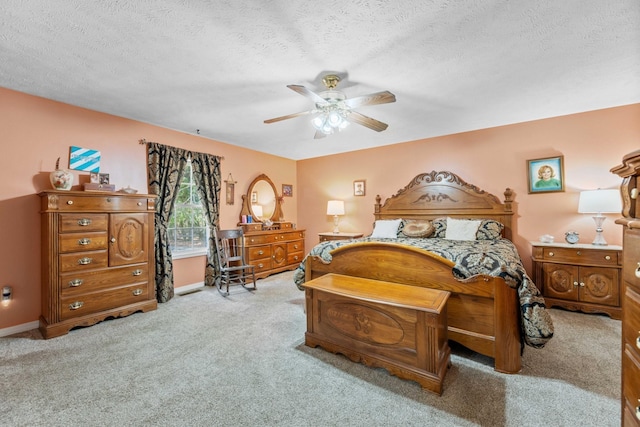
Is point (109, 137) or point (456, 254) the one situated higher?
point (109, 137)

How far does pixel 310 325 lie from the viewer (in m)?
2.37

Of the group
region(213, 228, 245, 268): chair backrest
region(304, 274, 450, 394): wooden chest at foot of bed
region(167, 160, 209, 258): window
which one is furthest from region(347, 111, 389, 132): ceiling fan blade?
region(167, 160, 209, 258): window

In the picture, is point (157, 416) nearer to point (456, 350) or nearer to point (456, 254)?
point (456, 350)

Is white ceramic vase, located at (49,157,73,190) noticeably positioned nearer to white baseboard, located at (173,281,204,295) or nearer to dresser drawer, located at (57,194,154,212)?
dresser drawer, located at (57,194,154,212)

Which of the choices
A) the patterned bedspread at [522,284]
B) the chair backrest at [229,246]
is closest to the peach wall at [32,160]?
the chair backrest at [229,246]

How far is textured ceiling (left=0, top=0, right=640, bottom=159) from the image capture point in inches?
66.5

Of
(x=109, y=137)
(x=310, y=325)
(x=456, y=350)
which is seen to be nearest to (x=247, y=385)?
(x=310, y=325)

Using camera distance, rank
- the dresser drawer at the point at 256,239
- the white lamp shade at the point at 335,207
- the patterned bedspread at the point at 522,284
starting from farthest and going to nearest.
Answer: the white lamp shade at the point at 335,207 < the dresser drawer at the point at 256,239 < the patterned bedspread at the point at 522,284

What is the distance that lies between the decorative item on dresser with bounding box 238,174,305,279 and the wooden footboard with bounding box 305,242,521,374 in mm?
2451

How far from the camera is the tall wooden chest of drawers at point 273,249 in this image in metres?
4.64

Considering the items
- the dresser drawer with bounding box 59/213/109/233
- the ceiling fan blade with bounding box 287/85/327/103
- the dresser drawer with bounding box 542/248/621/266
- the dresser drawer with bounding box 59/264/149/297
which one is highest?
the ceiling fan blade with bounding box 287/85/327/103

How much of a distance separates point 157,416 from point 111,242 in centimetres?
219

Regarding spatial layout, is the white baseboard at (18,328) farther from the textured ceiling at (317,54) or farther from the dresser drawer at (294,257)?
the dresser drawer at (294,257)

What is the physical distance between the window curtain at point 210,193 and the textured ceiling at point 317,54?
3.21 ft
